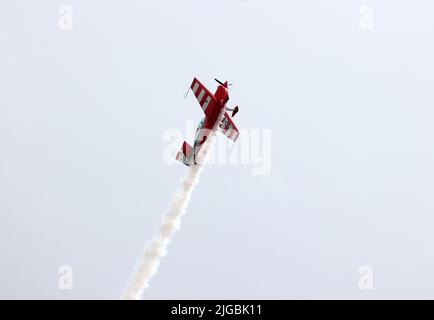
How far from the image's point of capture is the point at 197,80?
317 ft

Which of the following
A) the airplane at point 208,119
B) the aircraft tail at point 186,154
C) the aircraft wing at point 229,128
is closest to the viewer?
the airplane at point 208,119

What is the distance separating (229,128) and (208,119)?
4430 millimetres

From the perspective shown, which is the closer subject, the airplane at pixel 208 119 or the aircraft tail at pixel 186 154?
the airplane at pixel 208 119

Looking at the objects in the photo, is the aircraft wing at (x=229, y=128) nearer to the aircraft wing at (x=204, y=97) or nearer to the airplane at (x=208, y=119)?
the airplane at (x=208, y=119)

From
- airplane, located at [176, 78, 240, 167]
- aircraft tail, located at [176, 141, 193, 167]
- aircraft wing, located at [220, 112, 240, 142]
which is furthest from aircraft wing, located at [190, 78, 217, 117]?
aircraft tail, located at [176, 141, 193, 167]

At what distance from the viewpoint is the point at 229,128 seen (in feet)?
324

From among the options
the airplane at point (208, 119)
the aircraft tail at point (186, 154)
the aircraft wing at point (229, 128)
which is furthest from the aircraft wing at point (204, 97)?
the aircraft tail at point (186, 154)

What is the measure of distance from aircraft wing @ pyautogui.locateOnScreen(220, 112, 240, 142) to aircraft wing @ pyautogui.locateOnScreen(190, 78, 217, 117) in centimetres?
330

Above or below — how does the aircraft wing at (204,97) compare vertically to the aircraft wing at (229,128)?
above

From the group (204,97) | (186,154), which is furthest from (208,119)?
(186,154)

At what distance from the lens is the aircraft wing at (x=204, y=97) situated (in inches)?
3701
